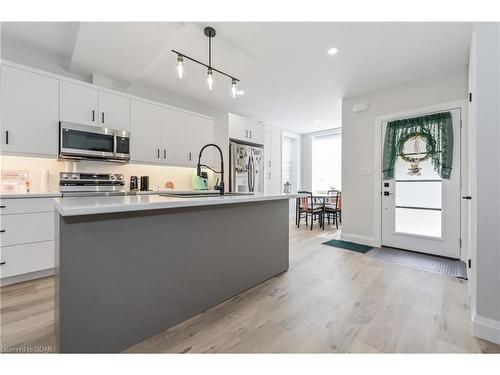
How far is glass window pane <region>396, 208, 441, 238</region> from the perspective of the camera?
129 inches

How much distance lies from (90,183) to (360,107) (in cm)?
437

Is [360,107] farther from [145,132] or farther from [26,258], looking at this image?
[26,258]

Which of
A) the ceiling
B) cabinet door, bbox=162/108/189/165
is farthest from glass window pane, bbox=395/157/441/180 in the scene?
cabinet door, bbox=162/108/189/165

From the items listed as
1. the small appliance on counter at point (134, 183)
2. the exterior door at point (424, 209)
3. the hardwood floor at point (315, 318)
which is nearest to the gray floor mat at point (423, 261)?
the exterior door at point (424, 209)

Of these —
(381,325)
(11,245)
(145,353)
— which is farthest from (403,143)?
(11,245)

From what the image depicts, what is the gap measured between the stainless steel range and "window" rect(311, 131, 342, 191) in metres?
5.64

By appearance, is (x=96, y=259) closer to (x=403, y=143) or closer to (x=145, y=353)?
(x=145, y=353)

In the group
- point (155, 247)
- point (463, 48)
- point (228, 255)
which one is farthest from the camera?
point (463, 48)

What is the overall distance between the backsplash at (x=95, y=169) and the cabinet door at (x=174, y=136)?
13.6 inches

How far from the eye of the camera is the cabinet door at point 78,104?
2.82 meters

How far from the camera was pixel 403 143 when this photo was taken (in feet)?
11.6

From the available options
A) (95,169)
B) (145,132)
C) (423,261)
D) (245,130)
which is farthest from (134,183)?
(423,261)
